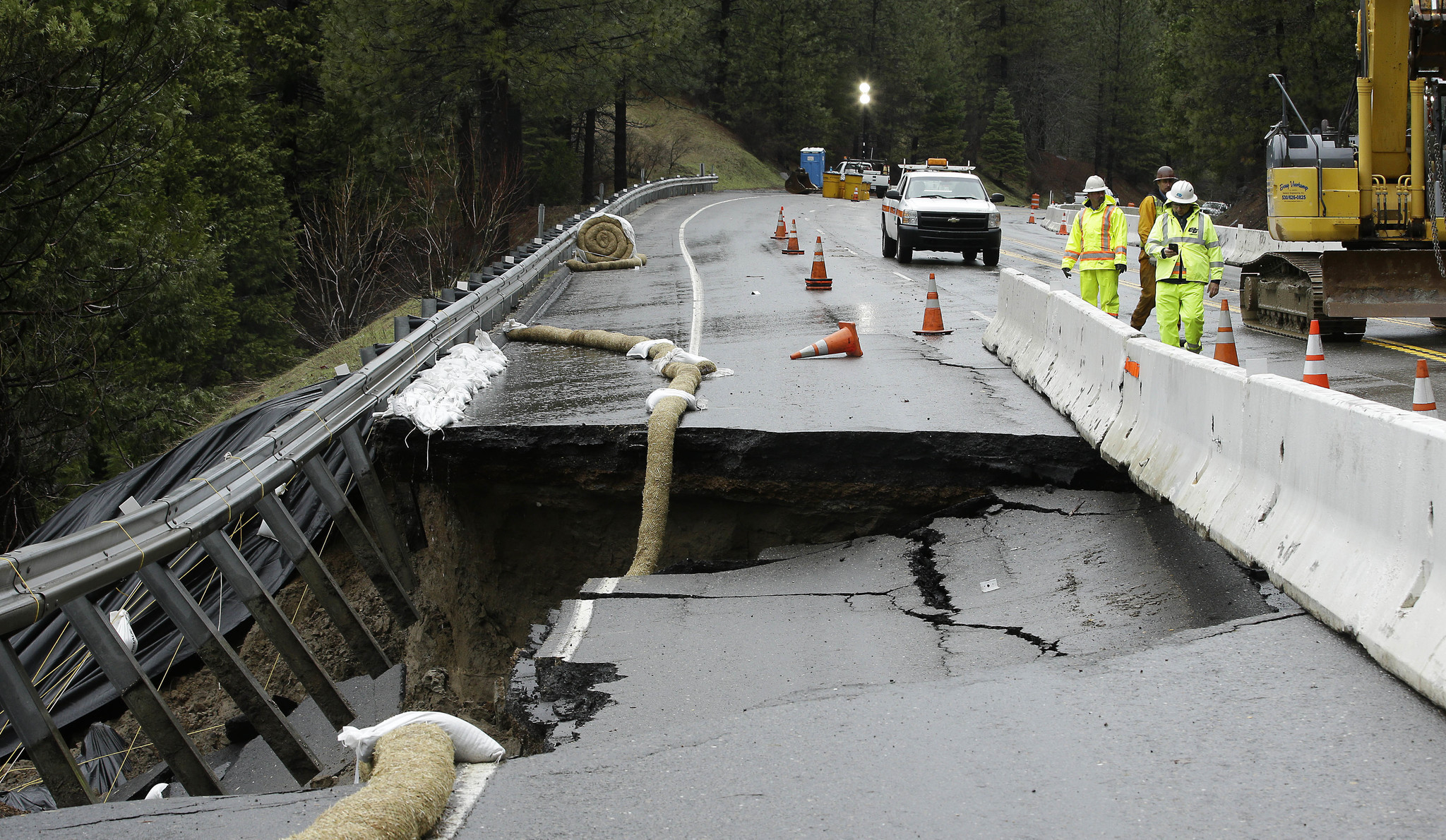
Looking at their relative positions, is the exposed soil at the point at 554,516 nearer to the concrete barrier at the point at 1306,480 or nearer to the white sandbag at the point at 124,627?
the white sandbag at the point at 124,627

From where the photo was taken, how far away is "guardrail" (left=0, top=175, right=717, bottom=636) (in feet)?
15.7

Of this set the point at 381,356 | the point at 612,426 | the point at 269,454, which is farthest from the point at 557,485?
the point at 269,454

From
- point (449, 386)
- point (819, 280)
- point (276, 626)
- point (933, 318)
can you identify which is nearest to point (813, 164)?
point (819, 280)

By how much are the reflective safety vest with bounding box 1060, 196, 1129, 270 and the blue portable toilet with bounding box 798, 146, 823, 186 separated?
55.3m

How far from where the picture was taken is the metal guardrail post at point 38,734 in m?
4.77

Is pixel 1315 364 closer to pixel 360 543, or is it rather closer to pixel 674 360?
pixel 674 360

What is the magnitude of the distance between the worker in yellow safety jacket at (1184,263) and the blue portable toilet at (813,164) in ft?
186

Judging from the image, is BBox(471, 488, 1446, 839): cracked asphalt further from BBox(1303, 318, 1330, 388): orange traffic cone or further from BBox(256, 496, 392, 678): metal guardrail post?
BBox(1303, 318, 1330, 388): orange traffic cone

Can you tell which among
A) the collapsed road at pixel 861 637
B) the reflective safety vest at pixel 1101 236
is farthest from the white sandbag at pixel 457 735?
the reflective safety vest at pixel 1101 236

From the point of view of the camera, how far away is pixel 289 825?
3902mm

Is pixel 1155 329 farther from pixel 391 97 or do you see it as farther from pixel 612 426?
pixel 391 97

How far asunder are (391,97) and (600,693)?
92.0 ft

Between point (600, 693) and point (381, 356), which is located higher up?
point (381, 356)

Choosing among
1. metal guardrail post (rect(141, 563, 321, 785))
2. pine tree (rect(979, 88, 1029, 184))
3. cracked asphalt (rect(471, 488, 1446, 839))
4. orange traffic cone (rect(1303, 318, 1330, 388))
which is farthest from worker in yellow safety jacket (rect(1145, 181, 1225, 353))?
pine tree (rect(979, 88, 1029, 184))
